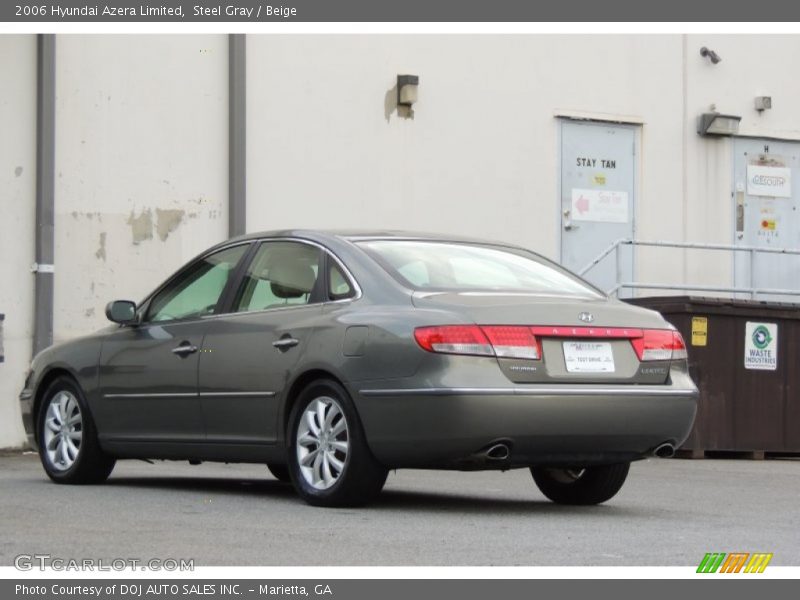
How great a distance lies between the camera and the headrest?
29.6ft

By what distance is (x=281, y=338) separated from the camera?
8828 millimetres

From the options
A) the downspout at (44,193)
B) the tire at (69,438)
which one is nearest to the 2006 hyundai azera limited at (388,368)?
the tire at (69,438)

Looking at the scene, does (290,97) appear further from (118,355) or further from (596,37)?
(118,355)

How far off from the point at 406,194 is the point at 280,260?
8.79 meters

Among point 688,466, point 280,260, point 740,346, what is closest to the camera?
point 280,260

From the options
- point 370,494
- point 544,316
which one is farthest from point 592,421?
point 370,494

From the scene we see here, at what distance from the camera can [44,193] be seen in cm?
1595

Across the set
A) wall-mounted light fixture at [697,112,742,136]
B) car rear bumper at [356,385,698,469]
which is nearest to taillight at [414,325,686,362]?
car rear bumper at [356,385,698,469]

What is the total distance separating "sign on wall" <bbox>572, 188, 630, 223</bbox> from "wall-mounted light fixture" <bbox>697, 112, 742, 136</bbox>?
Result: 1.29 m

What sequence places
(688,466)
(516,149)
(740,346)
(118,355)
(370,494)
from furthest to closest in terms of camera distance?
1. (516,149)
2. (740,346)
3. (688,466)
4. (118,355)
5. (370,494)

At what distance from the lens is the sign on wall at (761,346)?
1588 cm

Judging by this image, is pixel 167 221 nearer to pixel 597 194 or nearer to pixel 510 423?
pixel 597 194

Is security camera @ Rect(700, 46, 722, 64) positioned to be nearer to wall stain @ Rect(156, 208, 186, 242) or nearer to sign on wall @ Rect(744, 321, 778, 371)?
sign on wall @ Rect(744, 321, 778, 371)

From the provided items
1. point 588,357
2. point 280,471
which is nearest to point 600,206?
point 280,471
